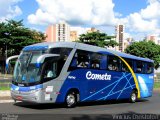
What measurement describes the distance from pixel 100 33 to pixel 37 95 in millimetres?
62236

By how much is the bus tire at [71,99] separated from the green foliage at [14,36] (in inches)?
2409

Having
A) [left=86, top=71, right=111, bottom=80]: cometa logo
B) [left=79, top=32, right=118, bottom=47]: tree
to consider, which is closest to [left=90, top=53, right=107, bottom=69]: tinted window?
[left=86, top=71, right=111, bottom=80]: cometa logo

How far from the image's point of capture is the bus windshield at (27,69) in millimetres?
17328

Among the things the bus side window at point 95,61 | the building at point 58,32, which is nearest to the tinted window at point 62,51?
the bus side window at point 95,61

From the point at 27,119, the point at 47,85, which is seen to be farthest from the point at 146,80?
the point at 27,119

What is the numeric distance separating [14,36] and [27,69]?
6493 centimetres

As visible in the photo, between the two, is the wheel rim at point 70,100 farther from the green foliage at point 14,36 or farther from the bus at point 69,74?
the green foliage at point 14,36

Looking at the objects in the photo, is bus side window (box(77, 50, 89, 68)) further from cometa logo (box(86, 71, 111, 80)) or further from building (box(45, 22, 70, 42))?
building (box(45, 22, 70, 42))

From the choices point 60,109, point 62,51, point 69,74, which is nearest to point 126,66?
point 69,74

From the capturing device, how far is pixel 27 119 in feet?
44.2

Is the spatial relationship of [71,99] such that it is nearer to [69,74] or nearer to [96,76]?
[69,74]

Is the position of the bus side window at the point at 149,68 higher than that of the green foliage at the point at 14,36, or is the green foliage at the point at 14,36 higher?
the green foliage at the point at 14,36

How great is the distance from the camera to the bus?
17.4m

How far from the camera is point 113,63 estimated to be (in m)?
22.0
